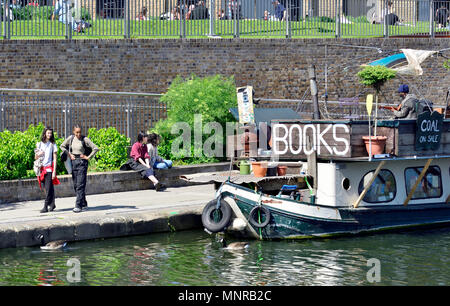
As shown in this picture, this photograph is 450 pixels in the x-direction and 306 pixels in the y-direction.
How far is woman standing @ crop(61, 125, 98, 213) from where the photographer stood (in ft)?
59.4

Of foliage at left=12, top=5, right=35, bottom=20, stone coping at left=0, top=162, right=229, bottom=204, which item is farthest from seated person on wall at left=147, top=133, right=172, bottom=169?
foliage at left=12, top=5, right=35, bottom=20

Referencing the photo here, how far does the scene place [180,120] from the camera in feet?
74.1

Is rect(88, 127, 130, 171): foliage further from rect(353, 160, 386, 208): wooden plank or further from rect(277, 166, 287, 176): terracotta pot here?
rect(353, 160, 386, 208): wooden plank

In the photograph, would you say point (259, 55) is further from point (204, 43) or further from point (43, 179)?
point (43, 179)

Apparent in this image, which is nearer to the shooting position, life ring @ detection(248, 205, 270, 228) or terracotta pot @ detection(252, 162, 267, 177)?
life ring @ detection(248, 205, 270, 228)

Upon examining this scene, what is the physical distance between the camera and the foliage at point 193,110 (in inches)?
888

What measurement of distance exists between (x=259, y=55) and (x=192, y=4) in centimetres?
257

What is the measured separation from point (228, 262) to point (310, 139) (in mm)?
3720

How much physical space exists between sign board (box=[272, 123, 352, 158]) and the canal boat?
0.02 m

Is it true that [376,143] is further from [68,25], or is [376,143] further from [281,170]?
[68,25]

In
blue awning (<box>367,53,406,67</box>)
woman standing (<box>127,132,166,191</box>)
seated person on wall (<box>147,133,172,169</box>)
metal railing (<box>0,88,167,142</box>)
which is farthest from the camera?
blue awning (<box>367,53,406,67</box>)

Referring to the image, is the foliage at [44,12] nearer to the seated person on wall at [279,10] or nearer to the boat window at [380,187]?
the seated person on wall at [279,10]

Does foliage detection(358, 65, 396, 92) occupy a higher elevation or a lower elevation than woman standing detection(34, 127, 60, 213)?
higher
